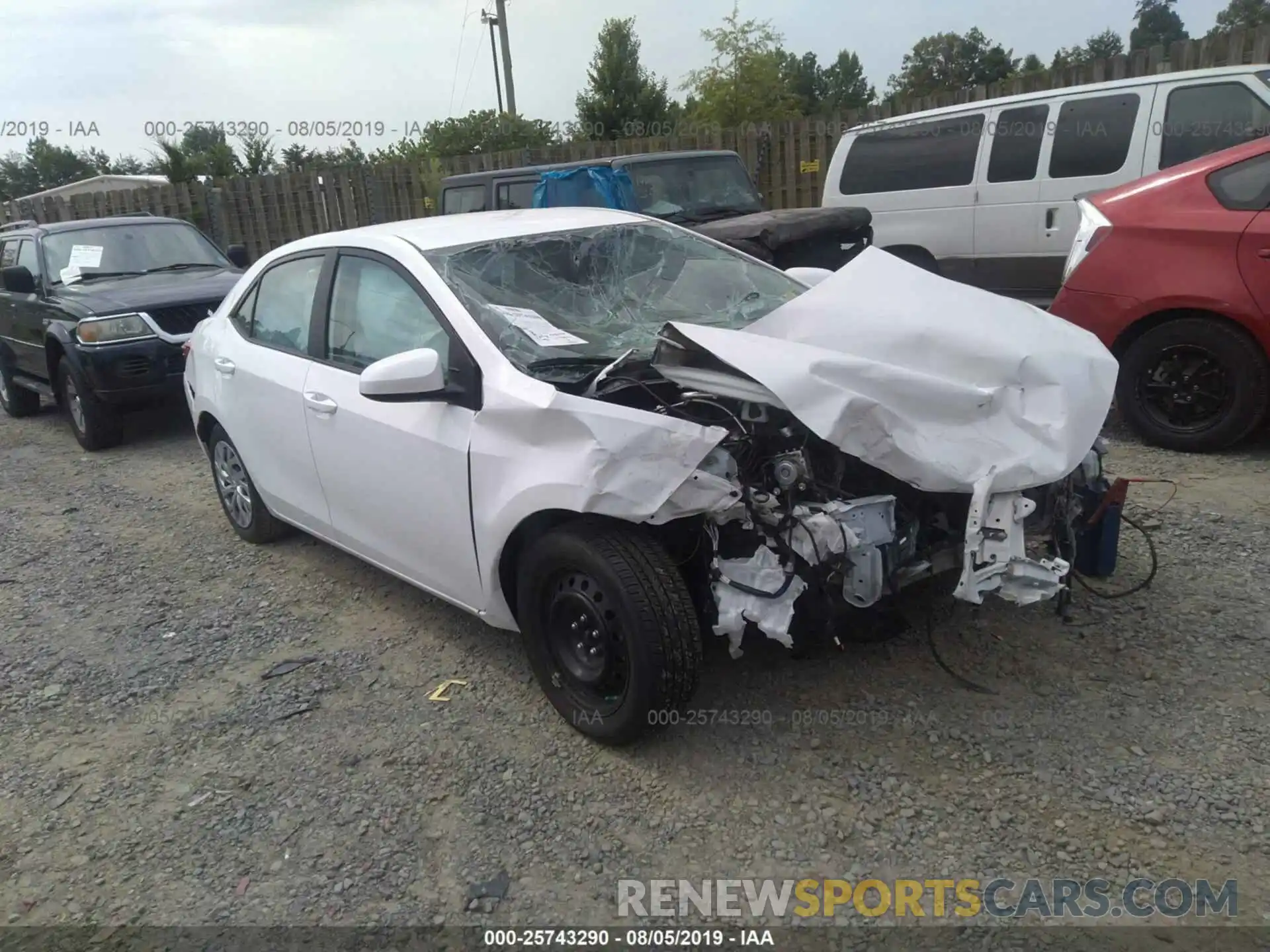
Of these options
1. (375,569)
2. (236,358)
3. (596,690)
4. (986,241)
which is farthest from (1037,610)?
(986,241)

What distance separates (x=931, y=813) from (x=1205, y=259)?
3.77 m

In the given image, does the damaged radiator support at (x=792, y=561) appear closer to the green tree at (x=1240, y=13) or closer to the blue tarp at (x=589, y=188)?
the blue tarp at (x=589, y=188)

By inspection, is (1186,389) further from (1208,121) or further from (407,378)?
(407,378)

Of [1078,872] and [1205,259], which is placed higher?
[1205,259]

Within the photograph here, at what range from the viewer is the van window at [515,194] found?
9117 mm

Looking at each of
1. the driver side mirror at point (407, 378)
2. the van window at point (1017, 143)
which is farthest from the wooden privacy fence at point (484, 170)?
the driver side mirror at point (407, 378)

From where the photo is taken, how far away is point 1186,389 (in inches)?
206

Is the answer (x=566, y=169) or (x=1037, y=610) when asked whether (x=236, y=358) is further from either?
(x=566, y=169)

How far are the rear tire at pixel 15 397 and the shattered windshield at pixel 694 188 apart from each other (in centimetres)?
631

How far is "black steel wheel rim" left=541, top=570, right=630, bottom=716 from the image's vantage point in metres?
2.98

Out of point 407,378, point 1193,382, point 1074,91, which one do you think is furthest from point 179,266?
point 1193,382

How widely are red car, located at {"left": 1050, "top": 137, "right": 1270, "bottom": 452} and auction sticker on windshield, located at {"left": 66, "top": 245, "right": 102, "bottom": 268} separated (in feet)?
25.6

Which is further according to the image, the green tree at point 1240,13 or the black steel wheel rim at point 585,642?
the green tree at point 1240,13

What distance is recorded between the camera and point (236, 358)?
4.72 metres
